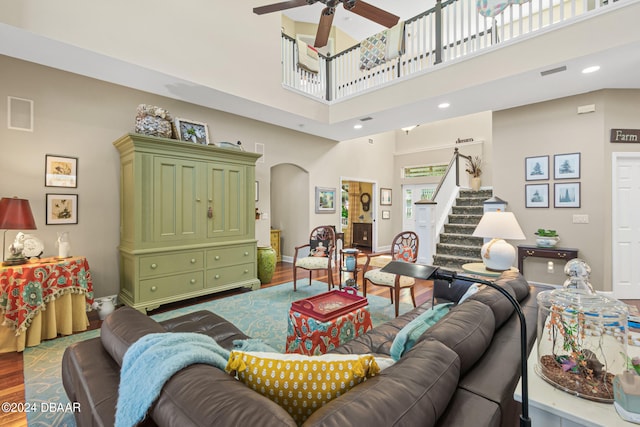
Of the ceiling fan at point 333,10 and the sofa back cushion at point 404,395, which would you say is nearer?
the sofa back cushion at point 404,395

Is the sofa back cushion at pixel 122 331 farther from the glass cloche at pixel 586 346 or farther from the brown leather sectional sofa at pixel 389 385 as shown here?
the glass cloche at pixel 586 346

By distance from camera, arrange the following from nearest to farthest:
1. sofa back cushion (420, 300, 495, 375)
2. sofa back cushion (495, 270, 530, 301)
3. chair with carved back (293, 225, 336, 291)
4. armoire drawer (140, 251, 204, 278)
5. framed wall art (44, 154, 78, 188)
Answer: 1. sofa back cushion (420, 300, 495, 375)
2. sofa back cushion (495, 270, 530, 301)
3. framed wall art (44, 154, 78, 188)
4. armoire drawer (140, 251, 204, 278)
5. chair with carved back (293, 225, 336, 291)

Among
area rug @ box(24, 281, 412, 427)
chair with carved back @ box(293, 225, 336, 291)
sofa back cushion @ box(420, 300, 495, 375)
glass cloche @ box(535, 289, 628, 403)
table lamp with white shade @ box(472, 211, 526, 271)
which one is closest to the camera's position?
glass cloche @ box(535, 289, 628, 403)

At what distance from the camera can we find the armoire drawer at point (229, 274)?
3984mm

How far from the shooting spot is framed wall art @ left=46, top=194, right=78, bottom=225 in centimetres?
330

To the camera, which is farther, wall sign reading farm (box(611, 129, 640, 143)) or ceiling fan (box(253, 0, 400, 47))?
wall sign reading farm (box(611, 129, 640, 143))

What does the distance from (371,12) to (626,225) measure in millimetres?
4671

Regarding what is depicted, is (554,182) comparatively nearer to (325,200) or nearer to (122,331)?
(325,200)

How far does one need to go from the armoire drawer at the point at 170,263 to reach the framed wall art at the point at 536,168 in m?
5.29

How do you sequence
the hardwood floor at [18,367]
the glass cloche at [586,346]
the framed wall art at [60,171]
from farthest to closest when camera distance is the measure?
the framed wall art at [60,171], the hardwood floor at [18,367], the glass cloche at [586,346]

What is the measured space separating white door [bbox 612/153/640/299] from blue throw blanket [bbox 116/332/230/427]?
5.60 meters

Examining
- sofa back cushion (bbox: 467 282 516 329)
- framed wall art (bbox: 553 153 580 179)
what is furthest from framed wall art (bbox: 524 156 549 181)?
sofa back cushion (bbox: 467 282 516 329)

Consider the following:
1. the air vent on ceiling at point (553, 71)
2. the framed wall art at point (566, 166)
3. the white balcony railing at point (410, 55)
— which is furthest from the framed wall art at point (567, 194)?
the white balcony railing at point (410, 55)

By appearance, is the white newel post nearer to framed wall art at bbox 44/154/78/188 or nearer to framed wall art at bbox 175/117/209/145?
framed wall art at bbox 175/117/209/145
